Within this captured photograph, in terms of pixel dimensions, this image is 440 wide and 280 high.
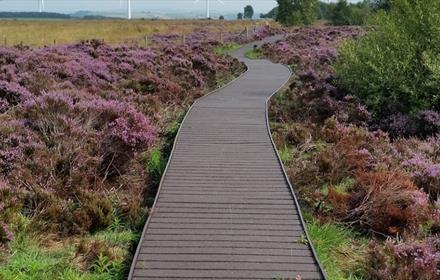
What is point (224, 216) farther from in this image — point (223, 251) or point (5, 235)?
point (5, 235)

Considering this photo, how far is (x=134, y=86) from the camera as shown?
1934cm

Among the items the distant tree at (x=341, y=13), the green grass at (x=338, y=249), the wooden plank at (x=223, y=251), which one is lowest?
the green grass at (x=338, y=249)

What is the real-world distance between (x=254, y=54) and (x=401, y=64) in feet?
79.0

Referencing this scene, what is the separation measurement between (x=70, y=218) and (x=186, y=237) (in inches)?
80.5

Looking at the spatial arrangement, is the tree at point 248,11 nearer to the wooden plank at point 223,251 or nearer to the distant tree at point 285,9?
the distant tree at point 285,9

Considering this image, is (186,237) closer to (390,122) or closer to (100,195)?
(100,195)

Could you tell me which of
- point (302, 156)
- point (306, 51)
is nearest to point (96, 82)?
point (302, 156)

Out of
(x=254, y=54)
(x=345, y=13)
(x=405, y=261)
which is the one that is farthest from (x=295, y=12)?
(x=405, y=261)

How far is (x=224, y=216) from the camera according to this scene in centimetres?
874

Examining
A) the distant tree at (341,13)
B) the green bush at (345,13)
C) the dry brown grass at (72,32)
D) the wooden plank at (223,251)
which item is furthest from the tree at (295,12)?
the wooden plank at (223,251)

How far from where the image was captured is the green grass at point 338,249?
745 cm

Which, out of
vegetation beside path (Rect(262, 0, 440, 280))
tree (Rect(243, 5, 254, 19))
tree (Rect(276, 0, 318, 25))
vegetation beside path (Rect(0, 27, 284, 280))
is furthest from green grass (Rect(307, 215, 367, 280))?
tree (Rect(243, 5, 254, 19))

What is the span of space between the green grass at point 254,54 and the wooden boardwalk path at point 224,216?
25.1m

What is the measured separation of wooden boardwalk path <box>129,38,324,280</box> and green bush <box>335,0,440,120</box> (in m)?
5.38
